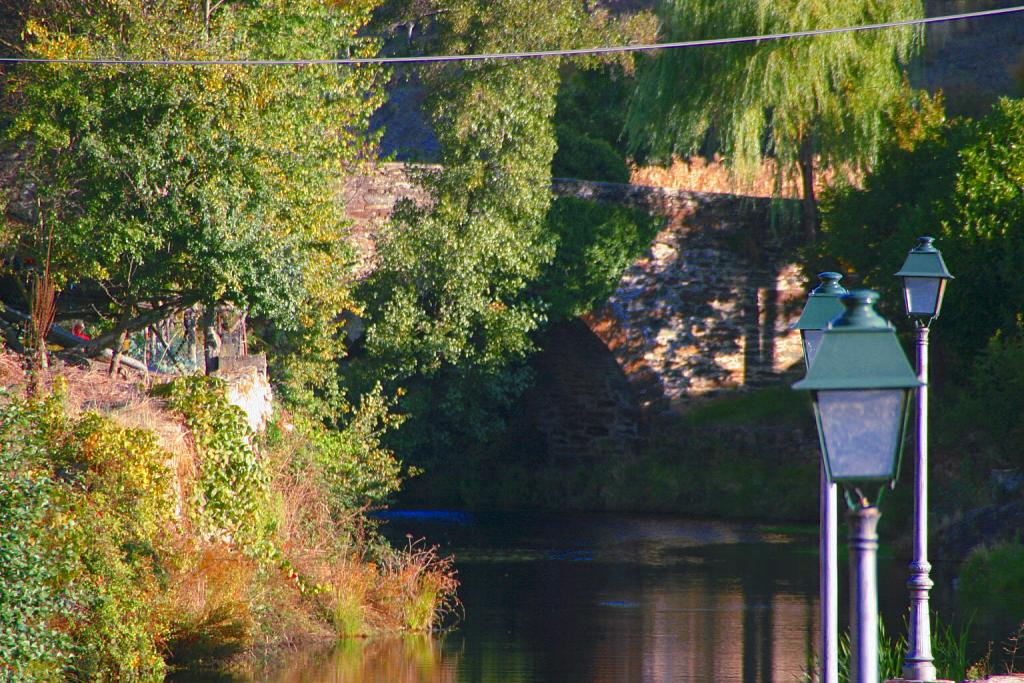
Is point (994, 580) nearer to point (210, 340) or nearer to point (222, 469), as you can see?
point (222, 469)

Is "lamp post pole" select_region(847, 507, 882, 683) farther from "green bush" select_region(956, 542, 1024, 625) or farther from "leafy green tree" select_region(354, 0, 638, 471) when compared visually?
"leafy green tree" select_region(354, 0, 638, 471)

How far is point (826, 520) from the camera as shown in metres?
6.07

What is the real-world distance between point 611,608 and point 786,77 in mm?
9523

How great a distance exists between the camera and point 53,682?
7820mm

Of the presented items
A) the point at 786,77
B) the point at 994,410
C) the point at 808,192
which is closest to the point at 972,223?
the point at 994,410

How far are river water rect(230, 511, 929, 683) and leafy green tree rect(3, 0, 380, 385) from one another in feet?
11.1

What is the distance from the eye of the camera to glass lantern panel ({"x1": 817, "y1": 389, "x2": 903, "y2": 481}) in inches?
139

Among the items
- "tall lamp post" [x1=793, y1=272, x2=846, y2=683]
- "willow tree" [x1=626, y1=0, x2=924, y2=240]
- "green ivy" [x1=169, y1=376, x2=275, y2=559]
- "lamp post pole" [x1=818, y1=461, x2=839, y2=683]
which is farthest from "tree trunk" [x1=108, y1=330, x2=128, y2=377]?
"willow tree" [x1=626, y1=0, x2=924, y2=240]

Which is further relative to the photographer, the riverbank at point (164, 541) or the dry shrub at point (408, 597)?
the dry shrub at point (408, 597)

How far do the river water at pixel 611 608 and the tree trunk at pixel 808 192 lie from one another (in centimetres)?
492

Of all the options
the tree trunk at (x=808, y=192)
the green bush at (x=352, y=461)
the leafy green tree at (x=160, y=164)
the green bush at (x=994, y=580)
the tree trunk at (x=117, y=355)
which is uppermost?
the tree trunk at (x=808, y=192)

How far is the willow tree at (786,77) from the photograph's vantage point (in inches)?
771

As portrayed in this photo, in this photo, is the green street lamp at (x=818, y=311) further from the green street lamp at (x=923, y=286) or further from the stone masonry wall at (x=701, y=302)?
the stone masonry wall at (x=701, y=302)

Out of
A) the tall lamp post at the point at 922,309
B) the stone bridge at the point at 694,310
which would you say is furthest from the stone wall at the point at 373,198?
the tall lamp post at the point at 922,309
